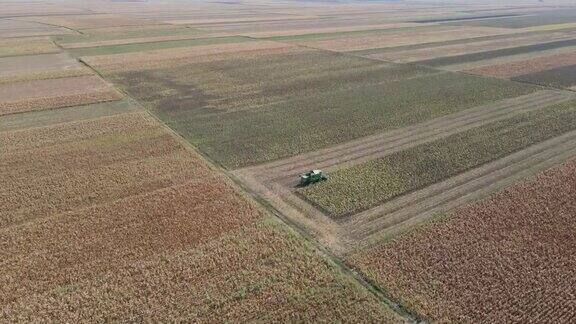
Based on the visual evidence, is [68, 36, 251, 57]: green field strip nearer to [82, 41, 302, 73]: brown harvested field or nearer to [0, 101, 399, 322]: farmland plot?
[82, 41, 302, 73]: brown harvested field

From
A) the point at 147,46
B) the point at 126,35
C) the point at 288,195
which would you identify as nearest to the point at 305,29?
the point at 126,35

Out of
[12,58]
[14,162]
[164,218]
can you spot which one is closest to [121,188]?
[164,218]

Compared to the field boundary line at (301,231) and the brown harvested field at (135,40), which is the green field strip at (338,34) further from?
the field boundary line at (301,231)

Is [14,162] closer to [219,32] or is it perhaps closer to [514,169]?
[514,169]

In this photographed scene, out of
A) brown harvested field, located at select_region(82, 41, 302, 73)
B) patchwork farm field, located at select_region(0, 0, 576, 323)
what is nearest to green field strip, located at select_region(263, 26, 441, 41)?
brown harvested field, located at select_region(82, 41, 302, 73)

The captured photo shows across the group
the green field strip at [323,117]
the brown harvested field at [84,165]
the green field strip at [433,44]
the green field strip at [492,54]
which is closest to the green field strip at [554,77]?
the green field strip at [323,117]

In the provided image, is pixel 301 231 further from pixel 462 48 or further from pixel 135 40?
pixel 135 40

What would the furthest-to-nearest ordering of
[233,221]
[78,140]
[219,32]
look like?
[219,32], [78,140], [233,221]
